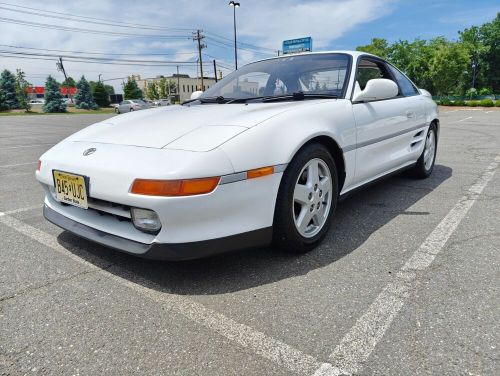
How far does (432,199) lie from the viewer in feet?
11.8

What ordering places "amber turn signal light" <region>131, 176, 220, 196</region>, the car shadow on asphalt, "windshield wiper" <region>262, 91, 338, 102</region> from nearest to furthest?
"amber turn signal light" <region>131, 176, 220, 196</region> < the car shadow on asphalt < "windshield wiper" <region>262, 91, 338, 102</region>

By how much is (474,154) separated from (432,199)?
3.46 meters

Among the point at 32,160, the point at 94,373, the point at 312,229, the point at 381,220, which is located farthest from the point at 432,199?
the point at 32,160

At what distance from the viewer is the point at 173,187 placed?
69.0 inches

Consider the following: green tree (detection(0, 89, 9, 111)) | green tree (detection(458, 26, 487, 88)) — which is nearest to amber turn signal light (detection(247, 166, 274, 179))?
green tree (detection(0, 89, 9, 111))

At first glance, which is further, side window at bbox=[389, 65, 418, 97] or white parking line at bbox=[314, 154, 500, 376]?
side window at bbox=[389, 65, 418, 97]

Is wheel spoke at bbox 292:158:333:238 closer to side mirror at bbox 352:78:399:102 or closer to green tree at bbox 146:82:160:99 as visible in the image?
side mirror at bbox 352:78:399:102

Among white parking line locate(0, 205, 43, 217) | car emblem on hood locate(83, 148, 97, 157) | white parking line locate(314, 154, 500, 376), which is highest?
car emblem on hood locate(83, 148, 97, 157)

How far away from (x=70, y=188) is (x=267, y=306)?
1350 millimetres

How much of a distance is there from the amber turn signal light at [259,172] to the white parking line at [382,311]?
87cm

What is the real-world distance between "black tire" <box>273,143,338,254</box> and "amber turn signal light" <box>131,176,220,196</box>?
0.51 metres

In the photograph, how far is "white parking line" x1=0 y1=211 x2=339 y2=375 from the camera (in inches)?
56.7

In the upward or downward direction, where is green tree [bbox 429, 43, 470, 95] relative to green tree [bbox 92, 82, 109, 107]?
upward

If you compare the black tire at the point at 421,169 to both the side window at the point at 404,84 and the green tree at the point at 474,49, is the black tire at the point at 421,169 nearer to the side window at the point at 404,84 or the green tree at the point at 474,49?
the side window at the point at 404,84
